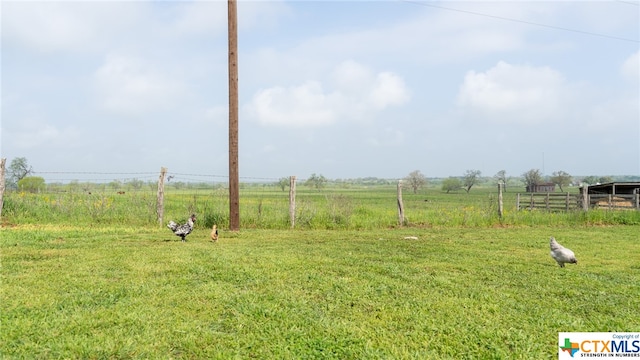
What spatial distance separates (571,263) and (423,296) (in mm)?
3825

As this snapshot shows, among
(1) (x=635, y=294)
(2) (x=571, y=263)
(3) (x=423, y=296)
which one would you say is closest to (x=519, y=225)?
(2) (x=571, y=263)

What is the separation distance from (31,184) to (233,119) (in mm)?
7845

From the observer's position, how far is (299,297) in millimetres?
4715

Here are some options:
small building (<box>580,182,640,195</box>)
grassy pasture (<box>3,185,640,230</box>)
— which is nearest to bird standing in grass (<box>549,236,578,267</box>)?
grassy pasture (<box>3,185,640,230</box>)

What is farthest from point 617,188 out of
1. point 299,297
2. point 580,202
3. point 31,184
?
point 31,184

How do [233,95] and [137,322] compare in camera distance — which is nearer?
[137,322]

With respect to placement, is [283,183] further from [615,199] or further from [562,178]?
[562,178]

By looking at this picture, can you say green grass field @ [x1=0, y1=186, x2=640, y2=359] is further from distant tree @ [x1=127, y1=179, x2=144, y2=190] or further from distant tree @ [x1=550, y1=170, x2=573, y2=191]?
distant tree @ [x1=550, y1=170, x2=573, y2=191]

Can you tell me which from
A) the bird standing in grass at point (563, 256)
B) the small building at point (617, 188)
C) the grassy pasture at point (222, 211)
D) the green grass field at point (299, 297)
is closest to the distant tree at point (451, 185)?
the small building at point (617, 188)

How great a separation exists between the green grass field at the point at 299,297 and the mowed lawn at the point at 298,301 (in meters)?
0.02

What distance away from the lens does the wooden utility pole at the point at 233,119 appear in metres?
11.6

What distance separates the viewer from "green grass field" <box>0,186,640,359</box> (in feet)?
11.3

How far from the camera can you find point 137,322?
384 centimetres

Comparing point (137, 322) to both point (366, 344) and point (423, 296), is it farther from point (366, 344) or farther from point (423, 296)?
point (423, 296)
